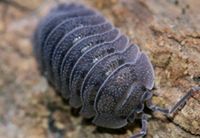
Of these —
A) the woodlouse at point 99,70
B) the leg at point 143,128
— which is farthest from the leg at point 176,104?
the leg at point 143,128

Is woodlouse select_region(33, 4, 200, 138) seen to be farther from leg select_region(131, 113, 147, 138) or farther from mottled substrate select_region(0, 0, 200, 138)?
mottled substrate select_region(0, 0, 200, 138)

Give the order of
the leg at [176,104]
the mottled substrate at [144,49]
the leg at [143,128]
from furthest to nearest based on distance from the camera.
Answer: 1. the mottled substrate at [144,49]
2. the leg at [143,128]
3. the leg at [176,104]

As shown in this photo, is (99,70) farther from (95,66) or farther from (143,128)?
(143,128)

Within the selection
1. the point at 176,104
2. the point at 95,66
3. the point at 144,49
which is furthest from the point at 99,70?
the point at 176,104

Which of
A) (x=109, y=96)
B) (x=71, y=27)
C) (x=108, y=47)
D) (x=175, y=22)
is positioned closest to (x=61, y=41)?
(x=71, y=27)

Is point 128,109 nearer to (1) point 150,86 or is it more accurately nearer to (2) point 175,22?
(1) point 150,86

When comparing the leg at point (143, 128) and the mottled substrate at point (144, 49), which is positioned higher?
the mottled substrate at point (144, 49)

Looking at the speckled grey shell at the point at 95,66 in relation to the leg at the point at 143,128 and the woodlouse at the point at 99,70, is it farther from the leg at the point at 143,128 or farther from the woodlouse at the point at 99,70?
the leg at the point at 143,128

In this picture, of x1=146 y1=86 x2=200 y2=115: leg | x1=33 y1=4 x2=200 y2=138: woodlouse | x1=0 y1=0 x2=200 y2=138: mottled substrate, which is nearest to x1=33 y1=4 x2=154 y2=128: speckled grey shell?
x1=33 y1=4 x2=200 y2=138: woodlouse
